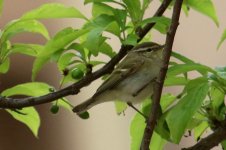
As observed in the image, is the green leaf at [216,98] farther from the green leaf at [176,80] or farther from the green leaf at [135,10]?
the green leaf at [135,10]

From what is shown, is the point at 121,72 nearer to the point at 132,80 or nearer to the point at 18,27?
the point at 132,80

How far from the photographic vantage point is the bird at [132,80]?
734mm

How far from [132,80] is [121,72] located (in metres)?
0.03

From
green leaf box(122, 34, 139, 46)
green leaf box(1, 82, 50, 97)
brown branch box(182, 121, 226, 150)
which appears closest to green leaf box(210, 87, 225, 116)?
brown branch box(182, 121, 226, 150)

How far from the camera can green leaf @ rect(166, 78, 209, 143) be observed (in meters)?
0.57

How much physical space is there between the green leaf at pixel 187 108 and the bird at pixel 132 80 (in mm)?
143

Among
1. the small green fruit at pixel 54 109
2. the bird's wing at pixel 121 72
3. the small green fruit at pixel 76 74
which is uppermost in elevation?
the small green fruit at pixel 76 74

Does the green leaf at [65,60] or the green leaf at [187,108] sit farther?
the green leaf at [65,60]

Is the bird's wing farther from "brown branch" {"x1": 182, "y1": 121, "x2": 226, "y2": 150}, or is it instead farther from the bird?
"brown branch" {"x1": 182, "y1": 121, "x2": 226, "y2": 150}

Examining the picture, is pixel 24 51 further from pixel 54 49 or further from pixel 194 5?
pixel 194 5

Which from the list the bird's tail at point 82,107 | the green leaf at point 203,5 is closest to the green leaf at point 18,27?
the bird's tail at point 82,107

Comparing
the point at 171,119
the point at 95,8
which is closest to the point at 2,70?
the point at 95,8

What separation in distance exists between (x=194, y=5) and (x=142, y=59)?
0.14 metres

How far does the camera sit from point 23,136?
1.63 m
